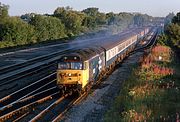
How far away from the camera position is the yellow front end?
74.4 feet

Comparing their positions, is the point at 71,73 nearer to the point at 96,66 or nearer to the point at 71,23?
the point at 96,66

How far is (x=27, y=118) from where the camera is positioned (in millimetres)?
17984

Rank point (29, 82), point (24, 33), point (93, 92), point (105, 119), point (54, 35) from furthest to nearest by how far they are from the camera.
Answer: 1. point (54, 35)
2. point (24, 33)
3. point (29, 82)
4. point (93, 92)
5. point (105, 119)

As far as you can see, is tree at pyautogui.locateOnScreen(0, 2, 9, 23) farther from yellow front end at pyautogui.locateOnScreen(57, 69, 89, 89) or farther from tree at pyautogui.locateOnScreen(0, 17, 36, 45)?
yellow front end at pyautogui.locateOnScreen(57, 69, 89, 89)

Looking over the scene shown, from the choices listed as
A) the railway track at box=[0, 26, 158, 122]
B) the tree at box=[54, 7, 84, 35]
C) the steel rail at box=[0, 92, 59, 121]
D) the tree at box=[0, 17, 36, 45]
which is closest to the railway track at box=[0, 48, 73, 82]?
the railway track at box=[0, 26, 158, 122]

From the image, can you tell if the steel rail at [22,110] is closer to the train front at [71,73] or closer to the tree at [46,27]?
the train front at [71,73]

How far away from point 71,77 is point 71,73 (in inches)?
8.9

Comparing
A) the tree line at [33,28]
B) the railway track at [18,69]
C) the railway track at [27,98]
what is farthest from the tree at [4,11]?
the railway track at [27,98]

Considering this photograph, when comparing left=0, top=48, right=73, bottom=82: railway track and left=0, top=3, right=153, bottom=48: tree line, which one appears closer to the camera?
left=0, top=48, right=73, bottom=82: railway track

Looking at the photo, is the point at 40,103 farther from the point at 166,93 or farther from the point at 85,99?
the point at 166,93

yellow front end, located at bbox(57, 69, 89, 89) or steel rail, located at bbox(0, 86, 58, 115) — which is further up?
yellow front end, located at bbox(57, 69, 89, 89)

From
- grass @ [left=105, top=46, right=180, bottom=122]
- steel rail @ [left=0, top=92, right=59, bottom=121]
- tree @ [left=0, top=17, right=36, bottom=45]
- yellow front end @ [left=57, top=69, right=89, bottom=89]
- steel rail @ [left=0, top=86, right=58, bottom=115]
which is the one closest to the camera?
grass @ [left=105, top=46, right=180, bottom=122]

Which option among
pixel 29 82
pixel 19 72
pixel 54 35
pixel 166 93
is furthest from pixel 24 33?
pixel 166 93

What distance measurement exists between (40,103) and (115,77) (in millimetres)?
11006
